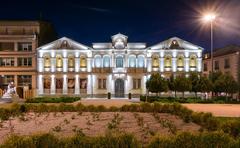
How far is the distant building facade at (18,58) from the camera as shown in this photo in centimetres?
6040

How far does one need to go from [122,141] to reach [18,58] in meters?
54.4

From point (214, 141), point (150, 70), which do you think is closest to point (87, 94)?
point (150, 70)

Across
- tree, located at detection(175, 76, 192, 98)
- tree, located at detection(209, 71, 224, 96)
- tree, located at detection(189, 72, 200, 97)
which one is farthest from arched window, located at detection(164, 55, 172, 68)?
tree, located at detection(175, 76, 192, 98)

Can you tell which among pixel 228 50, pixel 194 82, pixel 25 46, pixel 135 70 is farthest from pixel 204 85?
pixel 25 46

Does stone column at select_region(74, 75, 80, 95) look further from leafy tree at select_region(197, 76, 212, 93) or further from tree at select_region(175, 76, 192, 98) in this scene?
leafy tree at select_region(197, 76, 212, 93)

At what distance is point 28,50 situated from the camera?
60.9 m

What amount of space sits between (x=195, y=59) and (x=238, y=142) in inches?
2079

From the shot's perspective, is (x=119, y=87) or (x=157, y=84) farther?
(x=119, y=87)

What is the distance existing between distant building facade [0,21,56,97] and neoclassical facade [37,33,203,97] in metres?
1.47

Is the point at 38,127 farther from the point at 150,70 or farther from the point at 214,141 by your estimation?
the point at 150,70

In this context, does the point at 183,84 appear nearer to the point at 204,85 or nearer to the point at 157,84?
the point at 204,85

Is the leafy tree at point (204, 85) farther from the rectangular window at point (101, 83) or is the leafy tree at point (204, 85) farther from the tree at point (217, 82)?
the rectangular window at point (101, 83)

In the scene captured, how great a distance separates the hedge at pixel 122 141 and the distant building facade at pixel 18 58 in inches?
2058

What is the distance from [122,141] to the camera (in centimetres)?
947
